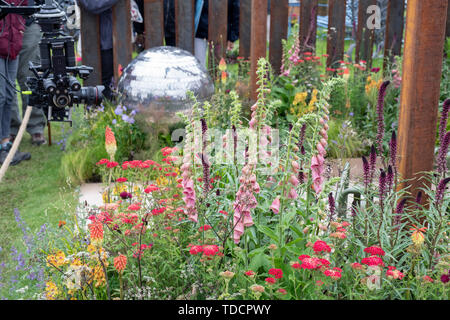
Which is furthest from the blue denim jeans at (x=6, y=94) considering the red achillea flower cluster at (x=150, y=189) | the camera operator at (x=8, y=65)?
the red achillea flower cluster at (x=150, y=189)

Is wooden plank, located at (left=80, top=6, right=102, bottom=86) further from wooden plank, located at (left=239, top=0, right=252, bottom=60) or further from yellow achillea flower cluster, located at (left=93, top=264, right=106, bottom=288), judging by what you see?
yellow achillea flower cluster, located at (left=93, top=264, right=106, bottom=288)

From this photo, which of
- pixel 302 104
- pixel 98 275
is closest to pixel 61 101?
pixel 98 275

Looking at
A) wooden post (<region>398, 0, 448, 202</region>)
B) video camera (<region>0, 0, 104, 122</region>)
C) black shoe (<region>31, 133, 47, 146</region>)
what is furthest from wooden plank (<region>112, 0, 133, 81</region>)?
wooden post (<region>398, 0, 448, 202</region>)

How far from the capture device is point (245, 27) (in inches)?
274

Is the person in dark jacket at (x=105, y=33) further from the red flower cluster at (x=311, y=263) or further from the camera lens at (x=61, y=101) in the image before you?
the red flower cluster at (x=311, y=263)

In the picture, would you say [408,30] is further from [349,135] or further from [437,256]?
[349,135]

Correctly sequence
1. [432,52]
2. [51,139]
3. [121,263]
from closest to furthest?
[121,263], [432,52], [51,139]

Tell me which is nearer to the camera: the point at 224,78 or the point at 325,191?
the point at 325,191

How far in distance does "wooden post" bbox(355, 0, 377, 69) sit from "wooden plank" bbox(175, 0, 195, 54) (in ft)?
6.99

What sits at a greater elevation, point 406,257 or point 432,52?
point 432,52

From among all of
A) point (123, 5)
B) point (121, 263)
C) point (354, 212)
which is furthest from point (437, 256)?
point (123, 5)

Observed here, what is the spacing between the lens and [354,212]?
317 centimetres

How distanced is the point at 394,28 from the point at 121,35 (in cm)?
343
